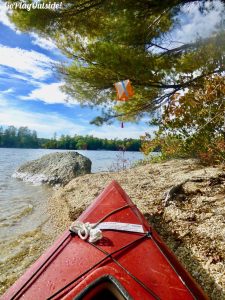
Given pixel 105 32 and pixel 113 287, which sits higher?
pixel 105 32

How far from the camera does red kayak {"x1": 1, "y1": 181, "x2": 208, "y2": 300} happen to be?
94.4 inches

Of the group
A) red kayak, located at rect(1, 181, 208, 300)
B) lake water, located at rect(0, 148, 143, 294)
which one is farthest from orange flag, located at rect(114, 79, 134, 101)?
red kayak, located at rect(1, 181, 208, 300)

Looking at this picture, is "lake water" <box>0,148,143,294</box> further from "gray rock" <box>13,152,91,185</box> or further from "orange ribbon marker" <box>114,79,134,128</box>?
"orange ribbon marker" <box>114,79,134,128</box>

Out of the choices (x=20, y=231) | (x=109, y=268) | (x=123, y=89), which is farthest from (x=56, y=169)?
(x=109, y=268)

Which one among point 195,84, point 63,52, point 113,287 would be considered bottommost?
point 113,287

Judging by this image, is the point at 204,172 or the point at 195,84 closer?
the point at 204,172

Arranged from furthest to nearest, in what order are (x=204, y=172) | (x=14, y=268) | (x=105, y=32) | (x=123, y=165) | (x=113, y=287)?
1. (x=123, y=165)
2. (x=105, y=32)
3. (x=204, y=172)
4. (x=14, y=268)
5. (x=113, y=287)

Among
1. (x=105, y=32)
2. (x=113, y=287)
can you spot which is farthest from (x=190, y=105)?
(x=113, y=287)

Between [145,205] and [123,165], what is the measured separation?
632 centimetres

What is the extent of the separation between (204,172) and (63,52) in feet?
17.8

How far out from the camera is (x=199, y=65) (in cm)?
780

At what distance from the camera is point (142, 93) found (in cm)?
902

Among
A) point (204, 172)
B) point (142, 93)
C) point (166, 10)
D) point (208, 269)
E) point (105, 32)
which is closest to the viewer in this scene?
point (208, 269)

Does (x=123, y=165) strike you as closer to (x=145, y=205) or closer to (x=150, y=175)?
(x=150, y=175)
